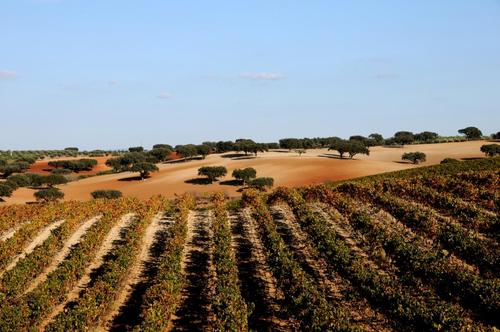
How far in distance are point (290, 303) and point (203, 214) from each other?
19776mm

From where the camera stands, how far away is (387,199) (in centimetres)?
3281

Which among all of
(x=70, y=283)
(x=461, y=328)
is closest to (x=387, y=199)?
(x=461, y=328)

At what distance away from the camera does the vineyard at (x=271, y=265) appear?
16.3 meters

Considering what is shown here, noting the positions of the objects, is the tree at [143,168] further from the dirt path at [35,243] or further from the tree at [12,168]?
the dirt path at [35,243]

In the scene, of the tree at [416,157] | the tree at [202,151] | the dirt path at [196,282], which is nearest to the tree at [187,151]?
the tree at [202,151]

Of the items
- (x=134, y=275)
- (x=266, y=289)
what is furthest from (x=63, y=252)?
(x=266, y=289)

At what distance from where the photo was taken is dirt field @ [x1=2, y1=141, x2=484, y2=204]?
73.3 m

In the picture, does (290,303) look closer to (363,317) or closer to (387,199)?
(363,317)

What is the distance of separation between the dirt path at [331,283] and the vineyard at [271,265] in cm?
7

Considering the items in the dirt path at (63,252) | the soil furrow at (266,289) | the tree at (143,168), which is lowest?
the soil furrow at (266,289)

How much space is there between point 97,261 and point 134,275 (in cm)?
338

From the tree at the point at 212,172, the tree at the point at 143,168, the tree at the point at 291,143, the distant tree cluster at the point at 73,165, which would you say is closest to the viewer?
the tree at the point at 212,172

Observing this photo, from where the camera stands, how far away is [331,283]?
67.6ft

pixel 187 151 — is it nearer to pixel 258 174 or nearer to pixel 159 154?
pixel 159 154
